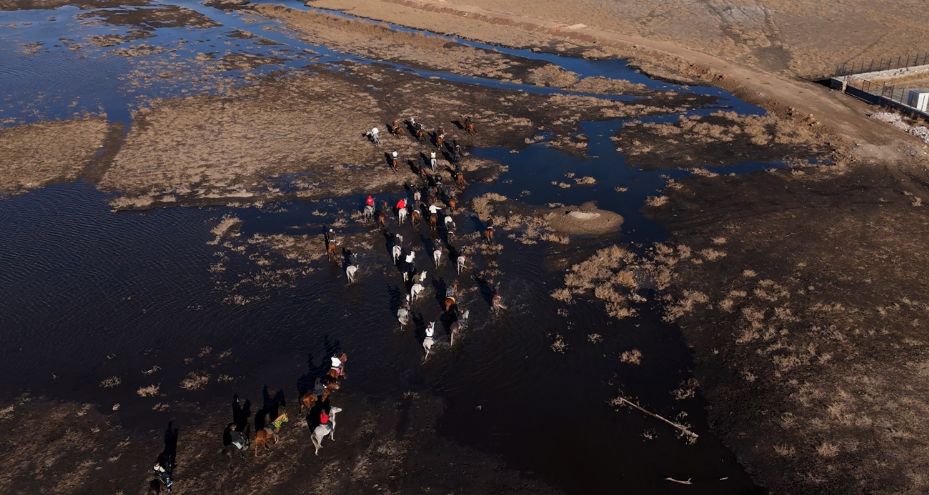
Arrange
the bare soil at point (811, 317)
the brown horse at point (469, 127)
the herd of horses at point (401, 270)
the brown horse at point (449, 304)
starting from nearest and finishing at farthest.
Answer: the bare soil at point (811, 317)
the herd of horses at point (401, 270)
the brown horse at point (449, 304)
the brown horse at point (469, 127)

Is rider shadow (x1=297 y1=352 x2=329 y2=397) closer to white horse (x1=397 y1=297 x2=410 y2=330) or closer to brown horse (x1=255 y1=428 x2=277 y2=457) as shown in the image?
brown horse (x1=255 y1=428 x2=277 y2=457)

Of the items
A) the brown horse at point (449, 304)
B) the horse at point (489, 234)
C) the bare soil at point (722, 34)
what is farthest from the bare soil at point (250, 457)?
the bare soil at point (722, 34)

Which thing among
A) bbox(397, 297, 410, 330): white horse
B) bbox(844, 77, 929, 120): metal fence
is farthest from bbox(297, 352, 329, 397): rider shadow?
bbox(844, 77, 929, 120): metal fence

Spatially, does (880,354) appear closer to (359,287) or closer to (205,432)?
(359,287)

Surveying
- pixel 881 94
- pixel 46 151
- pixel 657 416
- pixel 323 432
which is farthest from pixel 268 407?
pixel 881 94

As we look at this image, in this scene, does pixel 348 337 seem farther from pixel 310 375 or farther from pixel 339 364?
pixel 339 364

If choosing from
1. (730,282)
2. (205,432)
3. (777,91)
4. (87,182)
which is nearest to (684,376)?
(730,282)

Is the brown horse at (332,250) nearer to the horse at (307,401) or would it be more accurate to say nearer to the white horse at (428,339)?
the white horse at (428,339)
